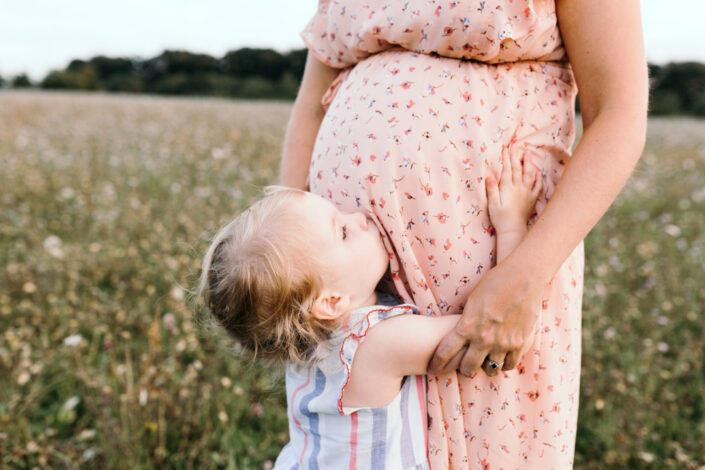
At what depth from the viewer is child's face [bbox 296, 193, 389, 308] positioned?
1.21m

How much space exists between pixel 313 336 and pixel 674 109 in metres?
33.1

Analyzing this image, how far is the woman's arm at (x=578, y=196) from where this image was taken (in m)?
1.10

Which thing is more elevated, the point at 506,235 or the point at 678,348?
the point at 506,235

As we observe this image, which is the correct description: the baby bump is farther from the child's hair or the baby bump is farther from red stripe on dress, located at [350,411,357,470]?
red stripe on dress, located at [350,411,357,470]

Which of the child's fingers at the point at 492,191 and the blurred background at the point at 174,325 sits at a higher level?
the child's fingers at the point at 492,191

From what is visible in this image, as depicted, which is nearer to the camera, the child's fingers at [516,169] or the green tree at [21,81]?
the child's fingers at [516,169]

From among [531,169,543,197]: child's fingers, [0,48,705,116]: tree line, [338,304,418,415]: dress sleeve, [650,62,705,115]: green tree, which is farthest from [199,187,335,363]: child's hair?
[650,62,705,115]: green tree

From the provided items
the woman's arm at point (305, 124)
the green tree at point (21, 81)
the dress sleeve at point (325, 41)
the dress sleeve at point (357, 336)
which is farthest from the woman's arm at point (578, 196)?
the green tree at point (21, 81)

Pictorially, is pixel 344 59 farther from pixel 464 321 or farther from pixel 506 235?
pixel 464 321

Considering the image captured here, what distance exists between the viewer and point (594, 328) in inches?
116

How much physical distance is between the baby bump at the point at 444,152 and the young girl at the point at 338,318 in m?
0.04

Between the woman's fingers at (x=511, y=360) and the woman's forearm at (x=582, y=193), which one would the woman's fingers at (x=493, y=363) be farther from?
the woman's forearm at (x=582, y=193)

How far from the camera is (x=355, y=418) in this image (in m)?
1.20

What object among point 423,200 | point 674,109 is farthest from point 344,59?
point 674,109
